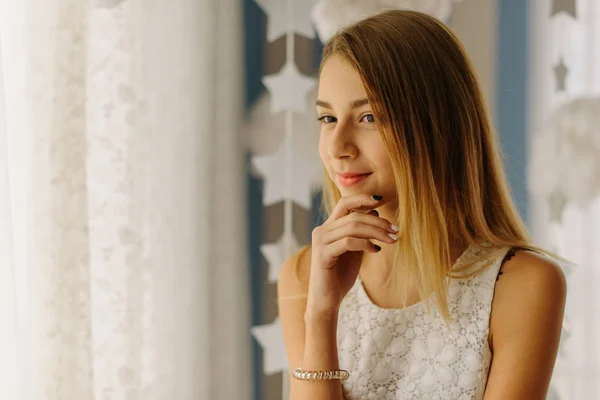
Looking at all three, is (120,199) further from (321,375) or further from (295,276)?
(321,375)

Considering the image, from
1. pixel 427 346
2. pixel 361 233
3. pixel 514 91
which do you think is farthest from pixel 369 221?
pixel 514 91

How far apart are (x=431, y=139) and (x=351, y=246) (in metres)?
0.21

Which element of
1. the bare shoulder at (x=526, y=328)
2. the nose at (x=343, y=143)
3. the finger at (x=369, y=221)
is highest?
the nose at (x=343, y=143)

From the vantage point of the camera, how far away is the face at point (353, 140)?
1109mm

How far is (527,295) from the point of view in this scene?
1.10 m

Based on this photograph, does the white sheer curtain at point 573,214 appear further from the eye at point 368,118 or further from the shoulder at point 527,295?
the eye at point 368,118

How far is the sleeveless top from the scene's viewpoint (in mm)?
1141

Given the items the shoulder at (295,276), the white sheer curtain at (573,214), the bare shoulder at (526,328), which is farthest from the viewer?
the white sheer curtain at (573,214)

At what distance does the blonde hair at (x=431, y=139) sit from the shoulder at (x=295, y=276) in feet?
0.74

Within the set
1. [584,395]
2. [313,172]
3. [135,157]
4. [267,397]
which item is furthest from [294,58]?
[584,395]

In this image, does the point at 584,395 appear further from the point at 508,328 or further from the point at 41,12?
the point at 41,12

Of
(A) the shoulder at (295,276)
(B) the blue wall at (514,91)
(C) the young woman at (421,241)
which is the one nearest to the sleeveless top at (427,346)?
(C) the young woman at (421,241)

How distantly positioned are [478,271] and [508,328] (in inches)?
4.1

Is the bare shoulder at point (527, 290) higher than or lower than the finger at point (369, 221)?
lower
